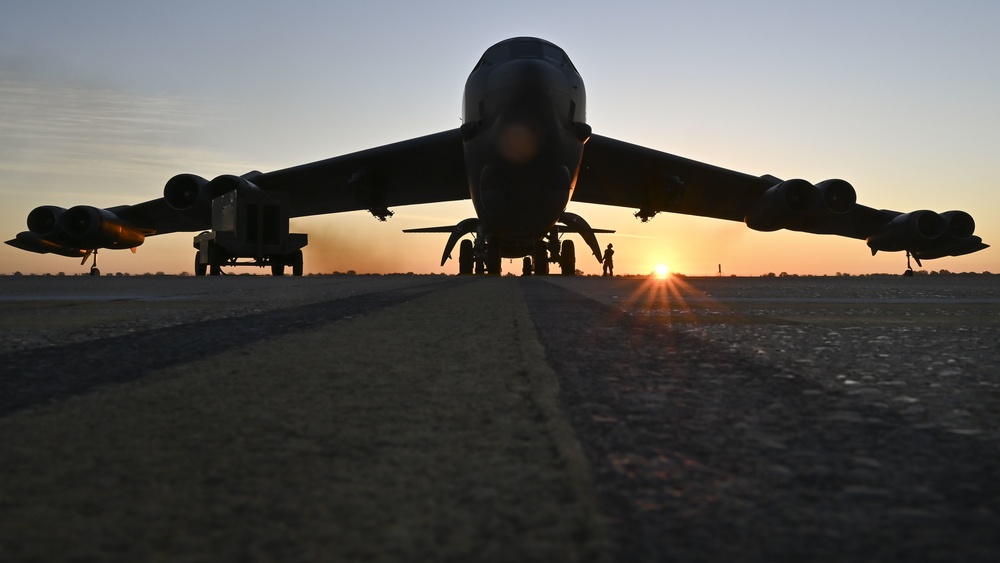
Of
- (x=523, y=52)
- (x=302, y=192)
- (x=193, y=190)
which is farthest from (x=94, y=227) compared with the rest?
(x=523, y=52)

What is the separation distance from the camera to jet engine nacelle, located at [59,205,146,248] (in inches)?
682

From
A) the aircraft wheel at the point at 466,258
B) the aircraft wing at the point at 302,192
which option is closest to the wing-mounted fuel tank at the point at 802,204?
the aircraft wing at the point at 302,192

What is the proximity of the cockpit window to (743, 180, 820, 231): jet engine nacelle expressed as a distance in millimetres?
5154

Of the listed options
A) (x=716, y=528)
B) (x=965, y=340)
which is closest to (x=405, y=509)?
(x=716, y=528)

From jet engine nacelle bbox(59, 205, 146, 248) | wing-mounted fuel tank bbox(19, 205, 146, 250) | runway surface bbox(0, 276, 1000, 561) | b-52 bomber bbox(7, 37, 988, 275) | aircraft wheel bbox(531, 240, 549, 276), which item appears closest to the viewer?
runway surface bbox(0, 276, 1000, 561)

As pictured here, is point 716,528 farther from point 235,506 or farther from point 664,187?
point 664,187

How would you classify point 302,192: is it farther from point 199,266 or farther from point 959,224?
point 959,224

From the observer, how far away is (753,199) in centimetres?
1911

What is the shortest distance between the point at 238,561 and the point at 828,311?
143 inches

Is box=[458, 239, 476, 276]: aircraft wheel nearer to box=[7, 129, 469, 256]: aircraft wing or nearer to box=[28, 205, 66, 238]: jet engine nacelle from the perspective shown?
box=[7, 129, 469, 256]: aircraft wing

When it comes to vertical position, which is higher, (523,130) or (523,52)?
(523,52)

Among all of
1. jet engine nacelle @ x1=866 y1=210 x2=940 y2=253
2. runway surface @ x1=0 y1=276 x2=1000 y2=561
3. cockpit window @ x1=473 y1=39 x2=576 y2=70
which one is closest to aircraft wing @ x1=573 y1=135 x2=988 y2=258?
jet engine nacelle @ x1=866 y1=210 x2=940 y2=253

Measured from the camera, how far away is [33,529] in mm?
648

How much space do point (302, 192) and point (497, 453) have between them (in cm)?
1882
